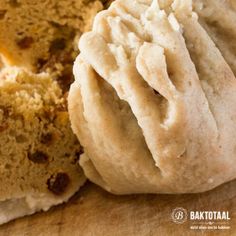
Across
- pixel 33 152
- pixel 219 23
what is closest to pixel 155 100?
pixel 219 23

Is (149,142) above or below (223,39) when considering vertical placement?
below

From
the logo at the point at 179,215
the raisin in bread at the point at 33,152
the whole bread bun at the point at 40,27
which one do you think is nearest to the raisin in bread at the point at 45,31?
the whole bread bun at the point at 40,27

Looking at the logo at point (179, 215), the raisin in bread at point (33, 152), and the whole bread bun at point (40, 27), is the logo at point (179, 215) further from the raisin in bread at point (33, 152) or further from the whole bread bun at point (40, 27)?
the whole bread bun at point (40, 27)

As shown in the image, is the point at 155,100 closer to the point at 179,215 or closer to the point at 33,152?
the point at 179,215

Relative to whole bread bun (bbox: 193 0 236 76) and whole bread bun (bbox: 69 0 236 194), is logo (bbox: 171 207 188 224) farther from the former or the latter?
whole bread bun (bbox: 193 0 236 76)

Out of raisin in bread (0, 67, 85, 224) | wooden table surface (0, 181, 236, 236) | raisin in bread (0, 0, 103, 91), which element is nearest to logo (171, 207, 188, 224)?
wooden table surface (0, 181, 236, 236)

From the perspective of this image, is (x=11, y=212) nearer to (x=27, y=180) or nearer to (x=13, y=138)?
(x=27, y=180)

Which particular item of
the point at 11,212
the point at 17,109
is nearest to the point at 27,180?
the point at 11,212
